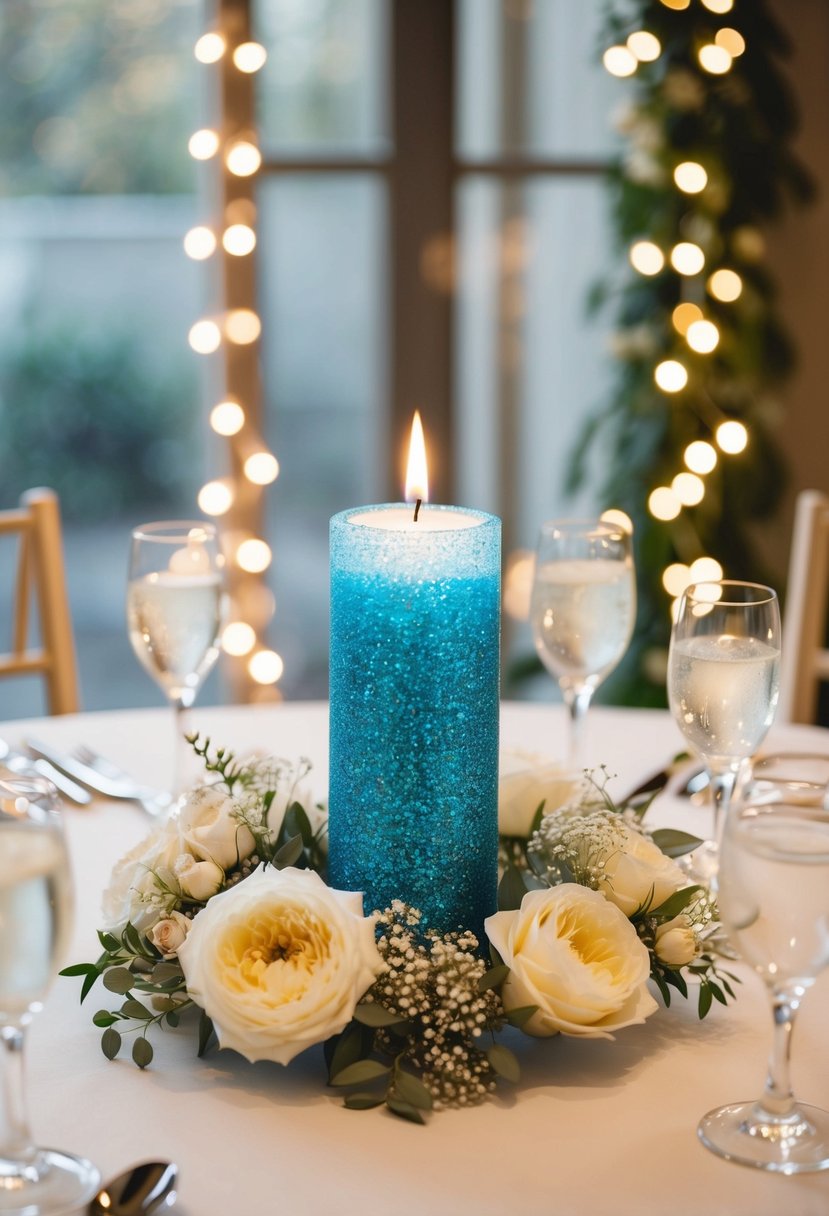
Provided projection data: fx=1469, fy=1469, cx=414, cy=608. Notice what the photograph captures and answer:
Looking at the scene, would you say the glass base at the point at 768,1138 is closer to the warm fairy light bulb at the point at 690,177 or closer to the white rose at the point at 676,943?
the white rose at the point at 676,943

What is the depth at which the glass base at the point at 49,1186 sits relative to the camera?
0.69 metres

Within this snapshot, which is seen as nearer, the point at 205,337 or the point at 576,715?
the point at 576,715

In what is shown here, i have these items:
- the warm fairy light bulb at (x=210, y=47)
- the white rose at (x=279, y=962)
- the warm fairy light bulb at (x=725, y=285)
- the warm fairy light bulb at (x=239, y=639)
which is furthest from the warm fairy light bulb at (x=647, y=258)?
the white rose at (x=279, y=962)

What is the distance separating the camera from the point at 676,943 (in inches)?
33.6

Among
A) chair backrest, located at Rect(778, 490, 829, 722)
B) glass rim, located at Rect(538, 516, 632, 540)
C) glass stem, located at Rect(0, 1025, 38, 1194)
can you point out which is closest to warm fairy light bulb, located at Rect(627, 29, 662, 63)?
chair backrest, located at Rect(778, 490, 829, 722)

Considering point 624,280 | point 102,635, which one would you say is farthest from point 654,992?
point 102,635

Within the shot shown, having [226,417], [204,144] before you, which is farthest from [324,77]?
[226,417]

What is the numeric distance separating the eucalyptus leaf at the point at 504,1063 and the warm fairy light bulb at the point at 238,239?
7.24ft

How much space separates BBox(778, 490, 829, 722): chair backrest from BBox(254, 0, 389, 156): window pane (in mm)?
1432

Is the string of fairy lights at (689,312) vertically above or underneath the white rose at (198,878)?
above

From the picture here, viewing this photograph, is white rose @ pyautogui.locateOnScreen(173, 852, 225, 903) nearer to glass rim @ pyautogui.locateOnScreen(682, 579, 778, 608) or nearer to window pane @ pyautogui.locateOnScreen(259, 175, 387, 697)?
glass rim @ pyautogui.locateOnScreen(682, 579, 778, 608)

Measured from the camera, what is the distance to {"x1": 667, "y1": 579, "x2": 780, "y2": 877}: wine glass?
1.02 meters

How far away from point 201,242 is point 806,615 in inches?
58.2

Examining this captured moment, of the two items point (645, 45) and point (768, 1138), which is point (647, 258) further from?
point (768, 1138)
